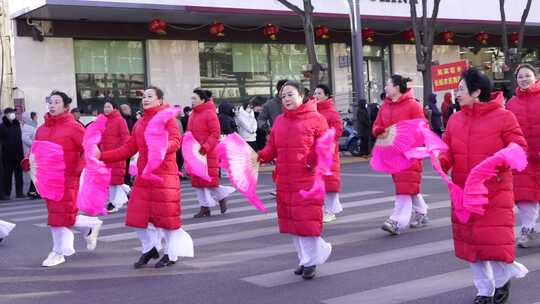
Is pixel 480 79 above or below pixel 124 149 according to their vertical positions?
above

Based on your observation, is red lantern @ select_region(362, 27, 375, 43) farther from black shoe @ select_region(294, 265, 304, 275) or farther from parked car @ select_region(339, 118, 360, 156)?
black shoe @ select_region(294, 265, 304, 275)

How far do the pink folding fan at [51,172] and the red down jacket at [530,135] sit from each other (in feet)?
15.0

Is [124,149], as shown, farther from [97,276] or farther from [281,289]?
[281,289]

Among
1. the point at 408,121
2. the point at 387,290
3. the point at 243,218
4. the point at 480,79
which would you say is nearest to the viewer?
the point at 480,79

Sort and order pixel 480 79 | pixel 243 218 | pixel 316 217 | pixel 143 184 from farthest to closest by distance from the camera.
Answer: pixel 243 218 < pixel 143 184 < pixel 316 217 < pixel 480 79

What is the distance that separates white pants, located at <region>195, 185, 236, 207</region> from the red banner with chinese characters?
1497 cm

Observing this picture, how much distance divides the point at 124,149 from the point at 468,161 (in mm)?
3437

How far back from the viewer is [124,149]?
720cm

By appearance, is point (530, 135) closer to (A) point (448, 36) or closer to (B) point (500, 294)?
(B) point (500, 294)

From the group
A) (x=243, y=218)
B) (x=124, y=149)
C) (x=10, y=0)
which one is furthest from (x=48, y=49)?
(x=124, y=149)

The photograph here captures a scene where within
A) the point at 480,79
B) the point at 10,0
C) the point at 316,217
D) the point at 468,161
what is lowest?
the point at 316,217

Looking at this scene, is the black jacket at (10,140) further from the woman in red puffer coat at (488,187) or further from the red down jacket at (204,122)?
the woman in red puffer coat at (488,187)

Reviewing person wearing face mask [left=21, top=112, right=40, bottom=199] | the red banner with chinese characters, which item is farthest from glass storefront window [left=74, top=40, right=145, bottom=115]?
the red banner with chinese characters

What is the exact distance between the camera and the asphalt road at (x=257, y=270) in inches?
235
